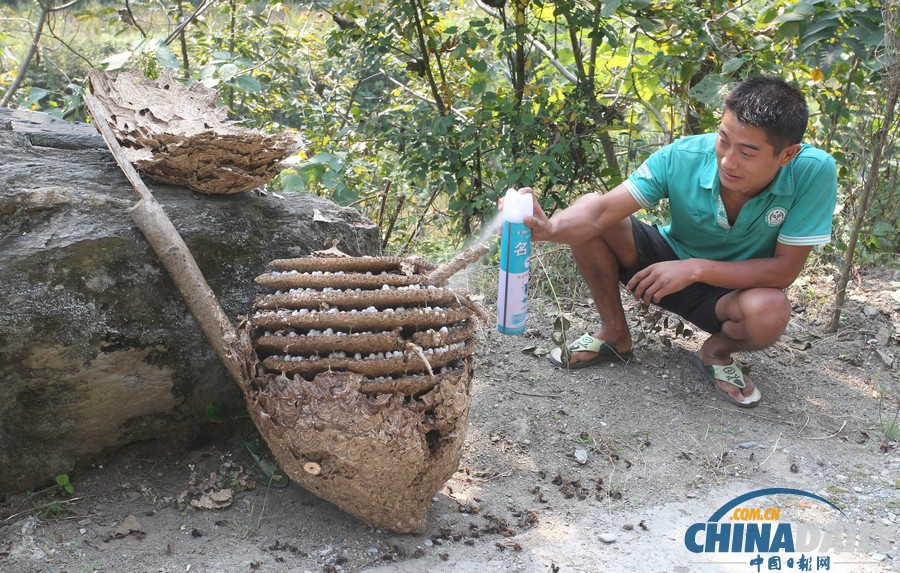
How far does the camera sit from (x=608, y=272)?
330 centimetres

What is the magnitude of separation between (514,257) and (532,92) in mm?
2048

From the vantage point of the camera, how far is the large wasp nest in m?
1.97

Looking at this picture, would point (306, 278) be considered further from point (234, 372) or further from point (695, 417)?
point (695, 417)

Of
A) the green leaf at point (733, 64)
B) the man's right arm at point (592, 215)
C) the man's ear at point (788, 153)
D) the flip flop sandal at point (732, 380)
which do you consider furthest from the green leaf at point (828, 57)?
the flip flop sandal at point (732, 380)

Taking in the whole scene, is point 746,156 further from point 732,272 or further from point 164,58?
point 164,58

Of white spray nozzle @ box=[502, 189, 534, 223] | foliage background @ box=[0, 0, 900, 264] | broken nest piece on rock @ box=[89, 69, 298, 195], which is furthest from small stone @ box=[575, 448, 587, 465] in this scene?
foliage background @ box=[0, 0, 900, 264]

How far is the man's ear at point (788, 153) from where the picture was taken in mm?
2705

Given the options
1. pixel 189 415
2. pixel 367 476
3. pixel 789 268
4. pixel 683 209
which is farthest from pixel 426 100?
pixel 367 476

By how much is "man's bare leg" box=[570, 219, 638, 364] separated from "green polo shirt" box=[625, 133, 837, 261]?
208mm

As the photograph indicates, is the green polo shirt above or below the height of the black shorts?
above

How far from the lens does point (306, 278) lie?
6.79 feet

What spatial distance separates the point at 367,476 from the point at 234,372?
0.43m

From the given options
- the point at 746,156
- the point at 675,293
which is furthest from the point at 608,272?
the point at 746,156

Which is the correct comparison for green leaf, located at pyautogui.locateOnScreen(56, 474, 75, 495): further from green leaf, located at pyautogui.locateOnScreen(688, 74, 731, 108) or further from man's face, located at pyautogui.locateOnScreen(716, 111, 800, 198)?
green leaf, located at pyautogui.locateOnScreen(688, 74, 731, 108)
